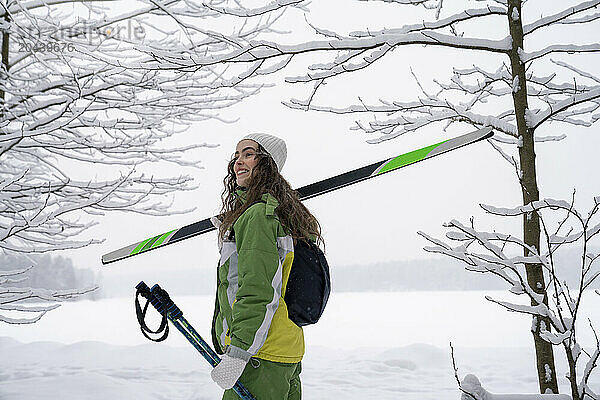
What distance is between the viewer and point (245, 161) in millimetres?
1977

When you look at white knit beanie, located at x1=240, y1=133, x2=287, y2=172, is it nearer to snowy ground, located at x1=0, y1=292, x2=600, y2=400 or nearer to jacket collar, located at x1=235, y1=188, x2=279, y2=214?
jacket collar, located at x1=235, y1=188, x2=279, y2=214

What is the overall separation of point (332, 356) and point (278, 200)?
537cm

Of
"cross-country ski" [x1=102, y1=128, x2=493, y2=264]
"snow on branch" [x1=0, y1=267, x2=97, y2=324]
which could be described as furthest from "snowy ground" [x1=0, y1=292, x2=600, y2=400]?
"cross-country ski" [x1=102, y1=128, x2=493, y2=264]

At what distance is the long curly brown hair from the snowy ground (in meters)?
3.37

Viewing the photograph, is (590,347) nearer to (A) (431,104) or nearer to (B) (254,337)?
(A) (431,104)

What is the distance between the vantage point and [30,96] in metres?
4.53

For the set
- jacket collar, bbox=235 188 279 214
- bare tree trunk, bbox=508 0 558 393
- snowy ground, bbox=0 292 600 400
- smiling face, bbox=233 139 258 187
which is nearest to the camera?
jacket collar, bbox=235 188 279 214

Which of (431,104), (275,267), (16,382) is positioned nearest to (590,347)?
(431,104)

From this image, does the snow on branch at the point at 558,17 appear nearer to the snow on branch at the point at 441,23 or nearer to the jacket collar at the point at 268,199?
the snow on branch at the point at 441,23

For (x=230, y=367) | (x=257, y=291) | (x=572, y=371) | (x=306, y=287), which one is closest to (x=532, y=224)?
(x=572, y=371)

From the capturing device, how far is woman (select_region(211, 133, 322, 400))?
1.60 m

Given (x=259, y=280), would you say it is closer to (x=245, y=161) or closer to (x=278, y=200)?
(x=278, y=200)

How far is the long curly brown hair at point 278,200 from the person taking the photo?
1.82 metres

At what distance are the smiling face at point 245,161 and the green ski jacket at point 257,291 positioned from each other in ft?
0.67
